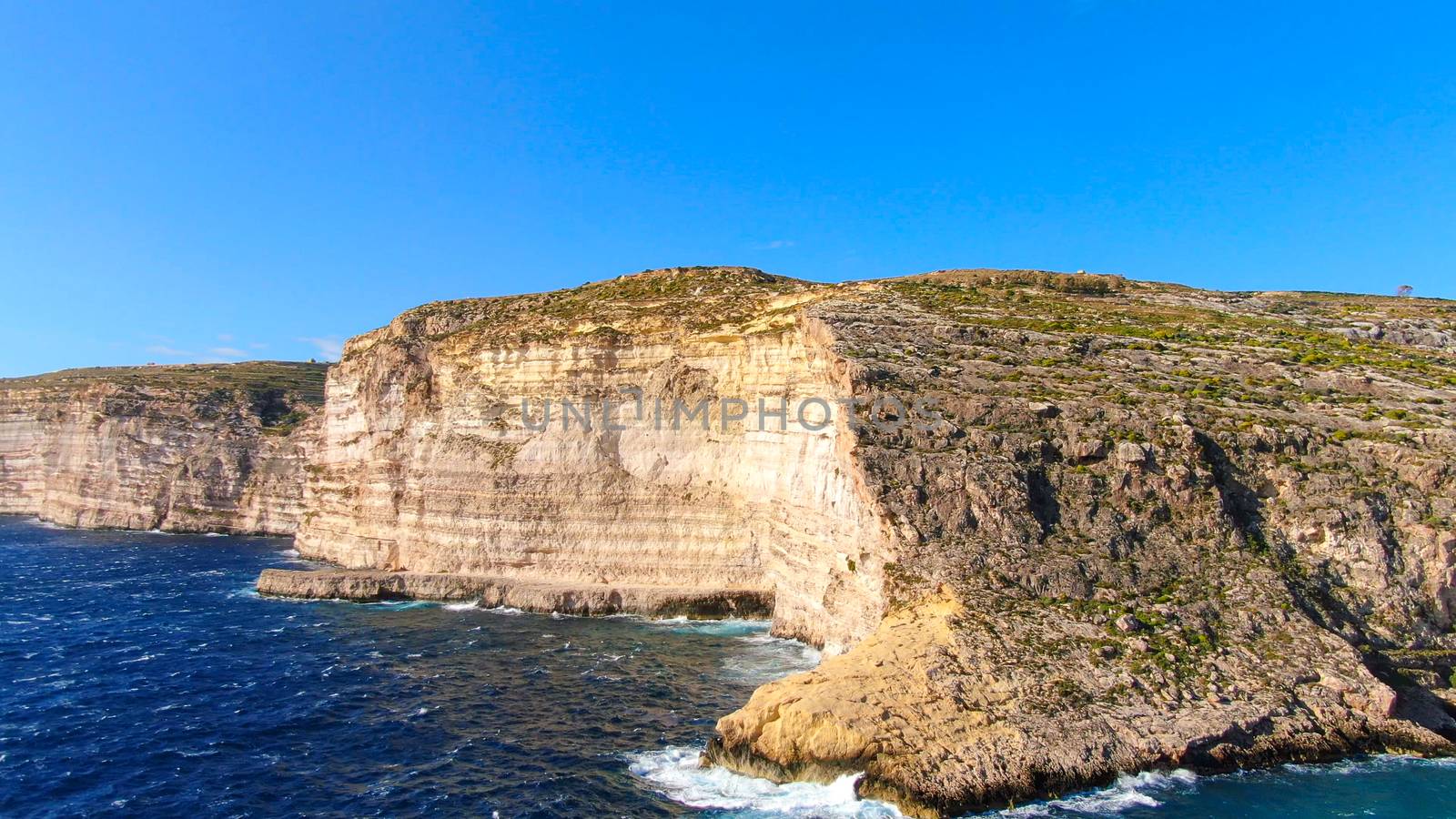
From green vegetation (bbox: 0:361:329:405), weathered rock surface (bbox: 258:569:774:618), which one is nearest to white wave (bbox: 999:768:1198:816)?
weathered rock surface (bbox: 258:569:774:618)

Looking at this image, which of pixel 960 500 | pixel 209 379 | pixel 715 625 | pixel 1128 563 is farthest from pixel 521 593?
pixel 209 379

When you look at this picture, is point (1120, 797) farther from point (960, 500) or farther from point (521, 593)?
point (521, 593)

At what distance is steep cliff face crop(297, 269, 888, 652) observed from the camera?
39.7 metres

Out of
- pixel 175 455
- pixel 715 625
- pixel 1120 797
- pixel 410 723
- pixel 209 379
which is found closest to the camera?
pixel 1120 797

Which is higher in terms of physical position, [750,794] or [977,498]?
[977,498]

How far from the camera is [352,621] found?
39.7 meters

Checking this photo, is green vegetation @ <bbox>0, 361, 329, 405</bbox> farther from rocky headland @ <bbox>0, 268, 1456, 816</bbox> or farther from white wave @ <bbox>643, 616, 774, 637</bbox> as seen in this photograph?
white wave @ <bbox>643, 616, 774, 637</bbox>

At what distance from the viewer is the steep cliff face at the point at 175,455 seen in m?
77.1

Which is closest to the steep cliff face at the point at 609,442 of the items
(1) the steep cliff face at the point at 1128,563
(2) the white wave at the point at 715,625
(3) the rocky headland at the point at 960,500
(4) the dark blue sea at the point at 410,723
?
(3) the rocky headland at the point at 960,500

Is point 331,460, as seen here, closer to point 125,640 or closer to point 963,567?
point 125,640

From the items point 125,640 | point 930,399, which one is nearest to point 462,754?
point 930,399

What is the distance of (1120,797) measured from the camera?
744 inches

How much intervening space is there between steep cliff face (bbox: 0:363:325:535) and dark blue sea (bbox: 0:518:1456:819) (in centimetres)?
3254

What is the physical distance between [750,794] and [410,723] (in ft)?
39.5
